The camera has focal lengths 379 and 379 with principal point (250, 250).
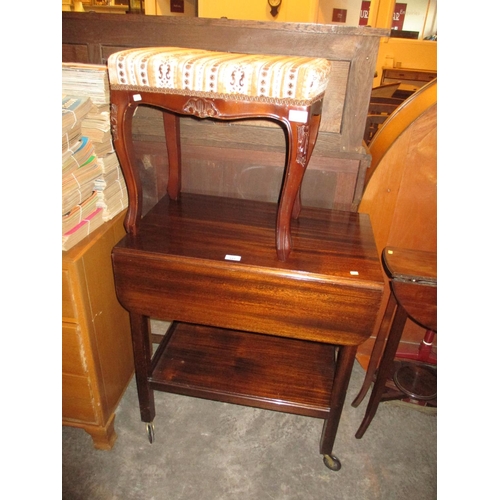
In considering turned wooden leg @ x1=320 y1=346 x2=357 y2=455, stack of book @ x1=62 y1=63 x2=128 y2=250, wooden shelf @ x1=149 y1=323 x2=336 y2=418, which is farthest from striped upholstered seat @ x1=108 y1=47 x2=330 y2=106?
wooden shelf @ x1=149 y1=323 x2=336 y2=418

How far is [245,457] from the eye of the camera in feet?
4.89

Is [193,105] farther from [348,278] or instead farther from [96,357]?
[96,357]

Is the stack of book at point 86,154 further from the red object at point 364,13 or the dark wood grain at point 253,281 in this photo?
the red object at point 364,13

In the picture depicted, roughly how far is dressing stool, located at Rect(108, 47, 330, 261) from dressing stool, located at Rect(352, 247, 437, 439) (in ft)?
1.58

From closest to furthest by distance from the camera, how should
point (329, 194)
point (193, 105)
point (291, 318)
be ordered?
point (193, 105) < point (291, 318) < point (329, 194)

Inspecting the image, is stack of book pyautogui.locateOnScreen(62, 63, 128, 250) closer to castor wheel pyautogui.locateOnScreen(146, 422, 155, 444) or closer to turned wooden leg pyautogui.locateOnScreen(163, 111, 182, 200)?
turned wooden leg pyautogui.locateOnScreen(163, 111, 182, 200)

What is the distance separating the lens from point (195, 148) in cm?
157

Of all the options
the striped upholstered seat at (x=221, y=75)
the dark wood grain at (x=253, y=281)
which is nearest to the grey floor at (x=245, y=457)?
the dark wood grain at (x=253, y=281)

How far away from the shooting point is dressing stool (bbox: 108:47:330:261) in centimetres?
97

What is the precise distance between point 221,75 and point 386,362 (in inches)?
44.3

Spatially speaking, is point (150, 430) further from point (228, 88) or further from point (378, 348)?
point (228, 88)

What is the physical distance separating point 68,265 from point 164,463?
86 centimetres

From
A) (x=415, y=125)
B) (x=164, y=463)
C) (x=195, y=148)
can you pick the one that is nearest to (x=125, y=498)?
(x=164, y=463)

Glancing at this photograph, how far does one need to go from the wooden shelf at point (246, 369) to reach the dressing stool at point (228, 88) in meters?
0.63
